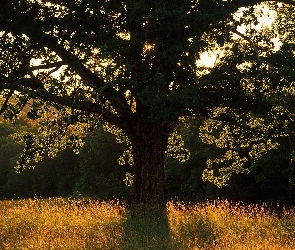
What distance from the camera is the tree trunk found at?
52.8 ft

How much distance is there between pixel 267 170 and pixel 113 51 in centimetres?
2232

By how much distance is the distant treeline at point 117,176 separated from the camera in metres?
33.9

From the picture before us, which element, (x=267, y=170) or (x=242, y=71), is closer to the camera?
(x=242, y=71)

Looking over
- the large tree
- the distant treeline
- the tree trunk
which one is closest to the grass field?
the tree trunk

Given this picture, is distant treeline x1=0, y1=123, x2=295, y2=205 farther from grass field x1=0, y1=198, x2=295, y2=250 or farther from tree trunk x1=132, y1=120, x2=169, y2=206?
grass field x1=0, y1=198, x2=295, y2=250

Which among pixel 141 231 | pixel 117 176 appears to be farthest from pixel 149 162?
pixel 117 176

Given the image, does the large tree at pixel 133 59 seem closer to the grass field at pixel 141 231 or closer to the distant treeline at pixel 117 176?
the grass field at pixel 141 231

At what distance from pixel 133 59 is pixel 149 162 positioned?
4.28 metres

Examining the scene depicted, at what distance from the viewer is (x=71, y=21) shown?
43.6 feet

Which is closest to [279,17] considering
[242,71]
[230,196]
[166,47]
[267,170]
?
[242,71]

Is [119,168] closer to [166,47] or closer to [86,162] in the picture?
[86,162]

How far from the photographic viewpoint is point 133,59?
517 inches

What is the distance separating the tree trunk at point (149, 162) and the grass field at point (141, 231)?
30.7 inches

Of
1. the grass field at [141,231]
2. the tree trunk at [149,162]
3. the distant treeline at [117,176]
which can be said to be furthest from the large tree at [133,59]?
the distant treeline at [117,176]
